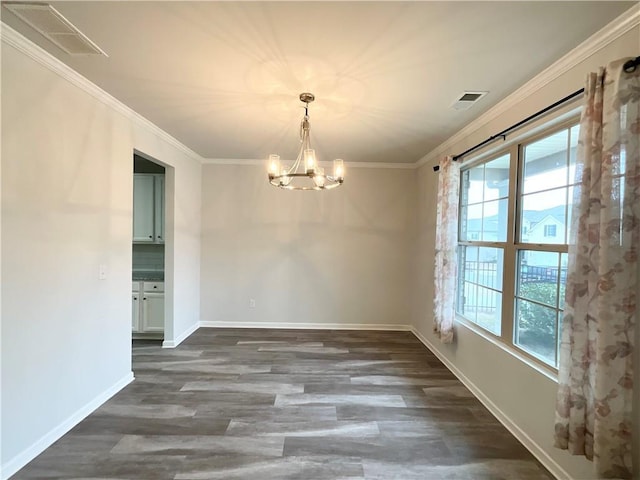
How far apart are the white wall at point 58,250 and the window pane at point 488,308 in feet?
11.3

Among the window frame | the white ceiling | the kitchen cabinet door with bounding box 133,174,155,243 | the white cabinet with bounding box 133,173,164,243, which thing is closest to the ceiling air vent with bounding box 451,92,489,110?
the white ceiling

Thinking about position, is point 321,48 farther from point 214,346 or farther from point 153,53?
point 214,346

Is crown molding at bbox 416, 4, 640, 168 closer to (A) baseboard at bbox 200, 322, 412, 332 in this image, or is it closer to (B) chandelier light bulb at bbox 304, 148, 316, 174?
(B) chandelier light bulb at bbox 304, 148, 316, 174

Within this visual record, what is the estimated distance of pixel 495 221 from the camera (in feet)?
9.74

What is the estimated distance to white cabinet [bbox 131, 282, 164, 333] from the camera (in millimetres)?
→ 4266

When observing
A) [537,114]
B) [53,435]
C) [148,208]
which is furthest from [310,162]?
[148,208]

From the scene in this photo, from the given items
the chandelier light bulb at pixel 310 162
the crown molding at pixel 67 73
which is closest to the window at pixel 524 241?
the chandelier light bulb at pixel 310 162

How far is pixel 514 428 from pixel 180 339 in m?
3.85

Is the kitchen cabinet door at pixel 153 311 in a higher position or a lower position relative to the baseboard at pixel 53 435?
higher

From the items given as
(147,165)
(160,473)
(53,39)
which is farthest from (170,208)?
(160,473)

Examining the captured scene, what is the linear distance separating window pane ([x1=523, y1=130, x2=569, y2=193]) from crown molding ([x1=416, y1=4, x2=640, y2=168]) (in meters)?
0.37

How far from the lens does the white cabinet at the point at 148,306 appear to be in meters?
4.27

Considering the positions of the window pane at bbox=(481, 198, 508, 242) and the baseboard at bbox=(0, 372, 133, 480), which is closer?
the baseboard at bbox=(0, 372, 133, 480)

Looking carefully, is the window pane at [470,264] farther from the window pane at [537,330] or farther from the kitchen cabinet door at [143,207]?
the kitchen cabinet door at [143,207]
